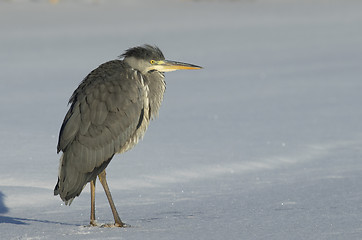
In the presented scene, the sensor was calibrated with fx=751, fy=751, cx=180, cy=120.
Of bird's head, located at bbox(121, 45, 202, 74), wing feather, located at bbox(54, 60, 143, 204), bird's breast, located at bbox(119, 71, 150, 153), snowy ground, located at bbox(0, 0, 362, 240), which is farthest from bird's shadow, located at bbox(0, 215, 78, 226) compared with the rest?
bird's head, located at bbox(121, 45, 202, 74)

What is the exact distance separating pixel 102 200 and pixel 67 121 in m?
1.58

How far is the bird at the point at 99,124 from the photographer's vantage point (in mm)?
5539

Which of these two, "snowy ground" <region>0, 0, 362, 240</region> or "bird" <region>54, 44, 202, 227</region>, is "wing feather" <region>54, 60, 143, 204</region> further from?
"snowy ground" <region>0, 0, 362, 240</region>

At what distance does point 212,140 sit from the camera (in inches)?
362

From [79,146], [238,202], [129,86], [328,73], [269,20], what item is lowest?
[238,202]

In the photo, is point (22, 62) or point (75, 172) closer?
point (75, 172)

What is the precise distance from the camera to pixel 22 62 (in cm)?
1652

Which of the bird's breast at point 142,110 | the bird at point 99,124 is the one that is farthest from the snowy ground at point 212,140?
the bird's breast at point 142,110

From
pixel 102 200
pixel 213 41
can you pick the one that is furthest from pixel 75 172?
pixel 213 41

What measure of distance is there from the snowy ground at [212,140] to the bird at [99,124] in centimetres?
36

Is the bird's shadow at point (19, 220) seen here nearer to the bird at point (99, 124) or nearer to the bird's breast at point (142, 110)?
the bird at point (99, 124)

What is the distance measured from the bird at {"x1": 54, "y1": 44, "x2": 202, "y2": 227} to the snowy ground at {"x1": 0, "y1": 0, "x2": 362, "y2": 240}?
363 millimetres

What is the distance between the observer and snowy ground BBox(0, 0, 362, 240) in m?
5.67

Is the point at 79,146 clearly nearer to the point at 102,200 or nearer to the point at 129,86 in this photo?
the point at 129,86
